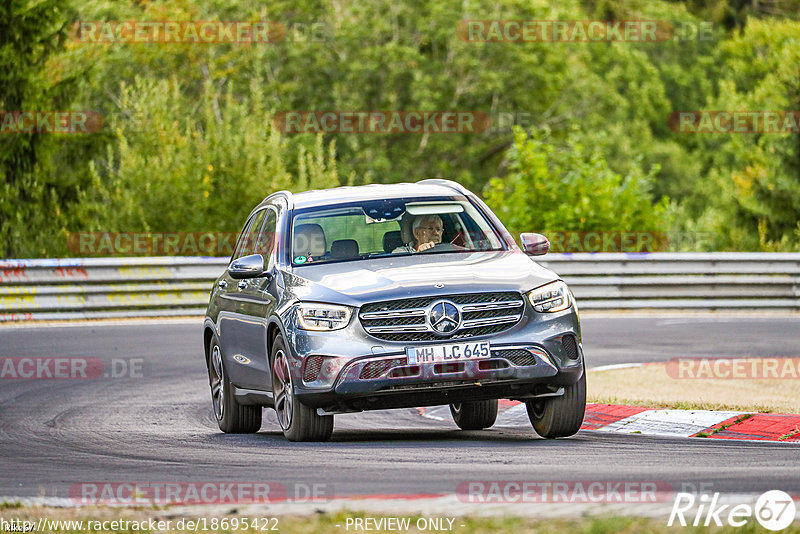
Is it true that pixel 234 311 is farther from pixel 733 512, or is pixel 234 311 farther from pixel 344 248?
pixel 733 512

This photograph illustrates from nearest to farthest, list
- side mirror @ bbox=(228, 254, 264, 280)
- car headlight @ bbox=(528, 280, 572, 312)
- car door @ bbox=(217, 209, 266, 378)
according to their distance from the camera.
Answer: car headlight @ bbox=(528, 280, 572, 312) < side mirror @ bbox=(228, 254, 264, 280) < car door @ bbox=(217, 209, 266, 378)

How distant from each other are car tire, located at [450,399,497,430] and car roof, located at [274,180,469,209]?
1663 millimetres

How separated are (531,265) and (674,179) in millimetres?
58772

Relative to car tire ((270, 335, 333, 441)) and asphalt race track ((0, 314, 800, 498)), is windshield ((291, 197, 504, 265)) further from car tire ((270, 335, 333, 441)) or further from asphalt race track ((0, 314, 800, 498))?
asphalt race track ((0, 314, 800, 498))

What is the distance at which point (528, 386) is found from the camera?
9219mm

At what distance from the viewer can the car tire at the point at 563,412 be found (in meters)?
9.44

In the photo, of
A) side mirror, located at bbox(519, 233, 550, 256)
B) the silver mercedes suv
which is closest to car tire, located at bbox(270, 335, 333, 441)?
the silver mercedes suv

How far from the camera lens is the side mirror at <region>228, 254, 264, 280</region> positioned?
9977 millimetres

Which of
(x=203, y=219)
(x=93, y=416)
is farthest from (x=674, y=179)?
(x=93, y=416)

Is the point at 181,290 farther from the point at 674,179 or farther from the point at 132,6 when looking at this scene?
the point at 674,179

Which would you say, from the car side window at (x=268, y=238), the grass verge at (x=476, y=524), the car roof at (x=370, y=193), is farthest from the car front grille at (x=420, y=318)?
the grass verge at (x=476, y=524)

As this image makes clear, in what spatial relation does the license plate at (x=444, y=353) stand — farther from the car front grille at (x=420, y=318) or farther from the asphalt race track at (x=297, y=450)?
the asphalt race track at (x=297, y=450)

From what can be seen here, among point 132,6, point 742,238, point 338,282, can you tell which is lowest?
point 742,238

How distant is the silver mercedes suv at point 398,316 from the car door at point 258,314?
0.02m
